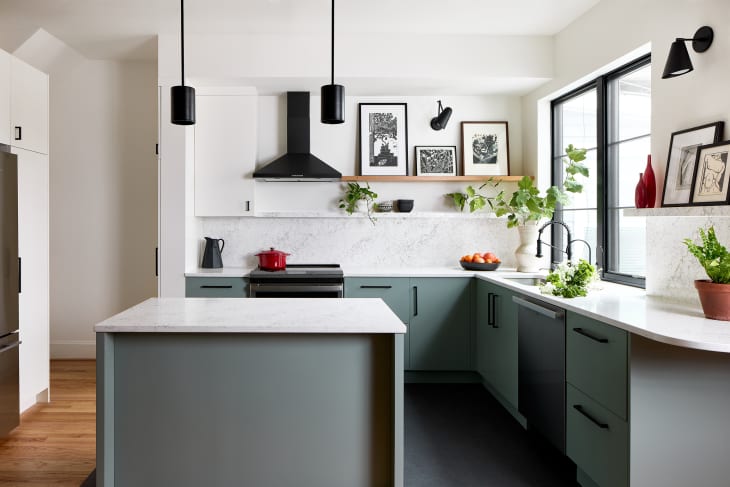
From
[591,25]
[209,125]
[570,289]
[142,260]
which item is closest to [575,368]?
[570,289]

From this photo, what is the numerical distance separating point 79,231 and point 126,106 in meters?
1.24

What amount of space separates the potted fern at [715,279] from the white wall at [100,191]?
14.3 feet

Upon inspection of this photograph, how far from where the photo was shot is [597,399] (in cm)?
249

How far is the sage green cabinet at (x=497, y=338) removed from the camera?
366cm

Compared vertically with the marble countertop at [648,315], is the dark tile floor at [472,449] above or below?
below

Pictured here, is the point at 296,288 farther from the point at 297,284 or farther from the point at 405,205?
the point at 405,205

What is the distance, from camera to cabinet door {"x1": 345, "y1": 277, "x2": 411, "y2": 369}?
173 inches

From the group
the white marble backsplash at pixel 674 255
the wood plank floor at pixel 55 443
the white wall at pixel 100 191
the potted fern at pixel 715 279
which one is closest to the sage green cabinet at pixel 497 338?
the white marble backsplash at pixel 674 255

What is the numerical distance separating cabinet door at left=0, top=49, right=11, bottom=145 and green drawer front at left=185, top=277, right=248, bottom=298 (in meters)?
1.58

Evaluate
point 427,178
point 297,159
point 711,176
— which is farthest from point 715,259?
point 297,159

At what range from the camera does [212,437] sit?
7.55ft

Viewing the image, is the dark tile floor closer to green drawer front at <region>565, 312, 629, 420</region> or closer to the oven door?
green drawer front at <region>565, 312, 629, 420</region>

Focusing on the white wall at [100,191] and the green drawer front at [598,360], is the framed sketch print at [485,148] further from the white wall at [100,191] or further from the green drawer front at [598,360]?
the white wall at [100,191]

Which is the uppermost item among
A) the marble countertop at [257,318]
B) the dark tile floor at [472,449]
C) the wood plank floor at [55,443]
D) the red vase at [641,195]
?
the red vase at [641,195]
